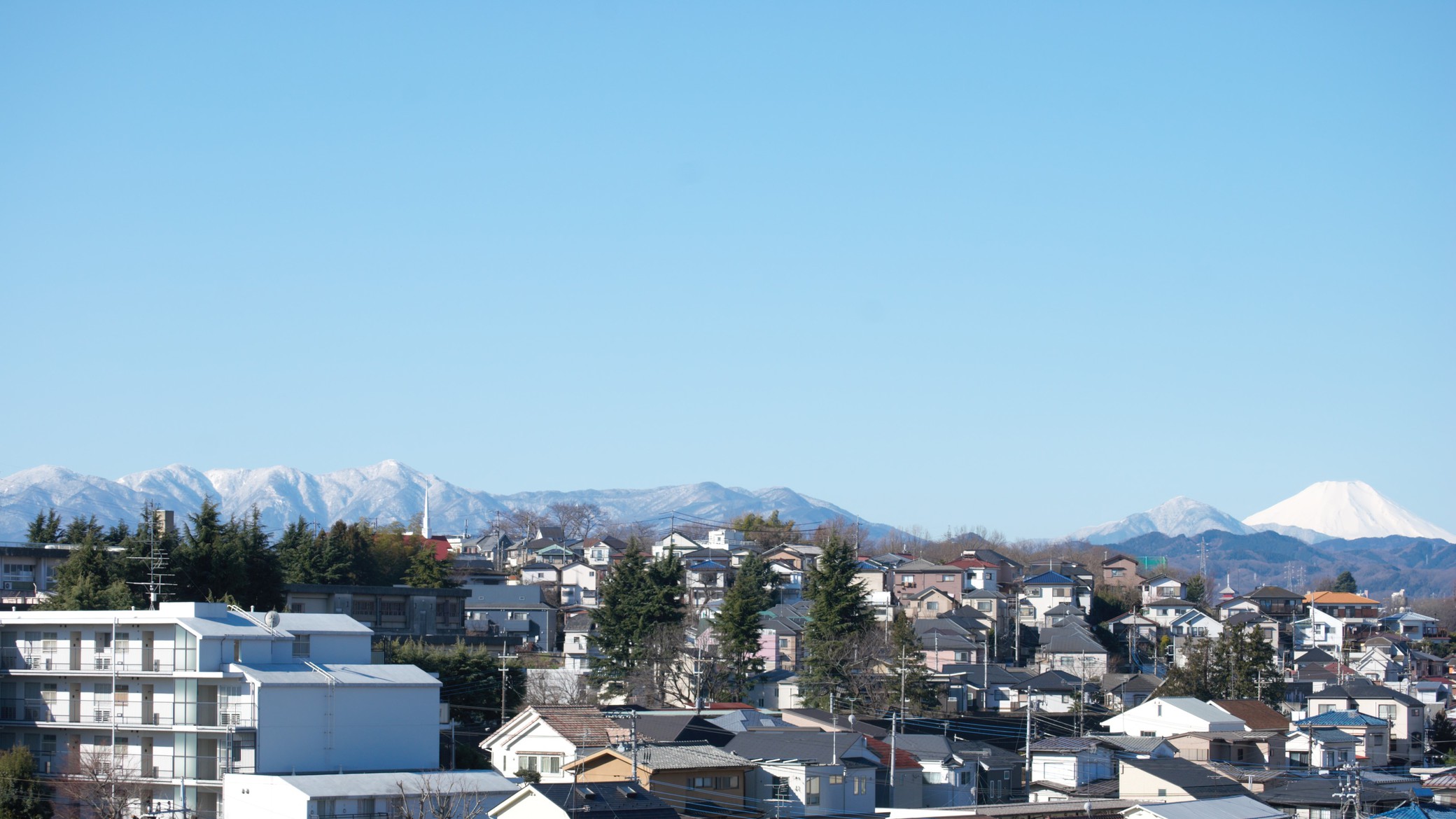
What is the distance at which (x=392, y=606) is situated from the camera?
4981cm

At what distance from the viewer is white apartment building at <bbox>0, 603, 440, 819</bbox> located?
1029 inches

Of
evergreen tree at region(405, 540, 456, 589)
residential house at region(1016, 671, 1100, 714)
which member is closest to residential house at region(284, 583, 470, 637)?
evergreen tree at region(405, 540, 456, 589)

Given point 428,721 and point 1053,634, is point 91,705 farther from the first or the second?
point 1053,634

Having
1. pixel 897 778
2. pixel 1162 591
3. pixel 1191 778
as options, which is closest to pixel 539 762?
pixel 897 778

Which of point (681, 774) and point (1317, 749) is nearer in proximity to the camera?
point (681, 774)

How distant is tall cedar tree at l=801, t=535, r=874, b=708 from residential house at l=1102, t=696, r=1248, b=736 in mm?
8359

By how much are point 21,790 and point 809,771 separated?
15.1 meters

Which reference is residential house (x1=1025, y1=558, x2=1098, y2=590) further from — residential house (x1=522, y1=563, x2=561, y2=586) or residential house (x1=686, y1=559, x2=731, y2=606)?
residential house (x1=522, y1=563, x2=561, y2=586)

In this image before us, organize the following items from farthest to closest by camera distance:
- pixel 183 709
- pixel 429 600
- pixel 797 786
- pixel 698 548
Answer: pixel 698 548, pixel 429 600, pixel 797 786, pixel 183 709

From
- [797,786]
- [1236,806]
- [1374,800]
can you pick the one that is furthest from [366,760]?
[1374,800]

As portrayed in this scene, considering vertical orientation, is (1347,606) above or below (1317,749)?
below

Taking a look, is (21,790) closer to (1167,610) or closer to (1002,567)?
(1167,610)

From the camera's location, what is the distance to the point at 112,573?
112 ft

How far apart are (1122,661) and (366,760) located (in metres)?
43.8
